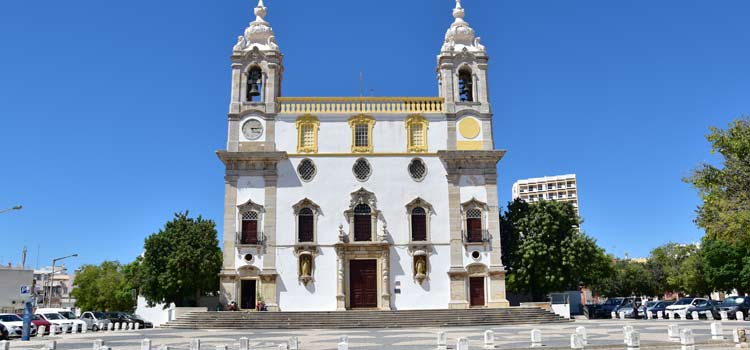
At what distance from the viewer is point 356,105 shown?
118 feet

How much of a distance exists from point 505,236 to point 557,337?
51.5ft

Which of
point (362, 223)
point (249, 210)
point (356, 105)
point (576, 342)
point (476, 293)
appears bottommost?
point (576, 342)

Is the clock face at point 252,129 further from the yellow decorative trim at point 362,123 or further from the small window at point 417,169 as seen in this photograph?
the small window at point 417,169

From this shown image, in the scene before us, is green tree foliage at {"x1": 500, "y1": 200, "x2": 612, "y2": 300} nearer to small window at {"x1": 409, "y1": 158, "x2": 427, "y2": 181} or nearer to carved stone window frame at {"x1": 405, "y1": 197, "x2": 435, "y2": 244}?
carved stone window frame at {"x1": 405, "y1": 197, "x2": 435, "y2": 244}

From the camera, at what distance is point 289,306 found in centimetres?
3316

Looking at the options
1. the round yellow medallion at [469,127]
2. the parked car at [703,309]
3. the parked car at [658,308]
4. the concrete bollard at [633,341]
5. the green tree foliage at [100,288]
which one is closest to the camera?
the concrete bollard at [633,341]

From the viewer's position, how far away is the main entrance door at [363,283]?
33719mm

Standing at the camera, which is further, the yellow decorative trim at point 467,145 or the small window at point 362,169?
the yellow decorative trim at point 467,145

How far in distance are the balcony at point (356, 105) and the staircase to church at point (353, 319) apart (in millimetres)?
11151

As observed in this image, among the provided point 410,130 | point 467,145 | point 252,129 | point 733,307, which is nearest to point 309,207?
point 252,129

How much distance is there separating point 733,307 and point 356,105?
21.6m

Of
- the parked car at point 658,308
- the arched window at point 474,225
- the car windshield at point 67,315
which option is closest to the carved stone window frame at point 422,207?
the arched window at point 474,225

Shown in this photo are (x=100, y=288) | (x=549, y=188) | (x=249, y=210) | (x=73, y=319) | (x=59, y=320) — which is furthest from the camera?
(x=549, y=188)

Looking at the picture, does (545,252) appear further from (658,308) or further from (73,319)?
(73,319)
